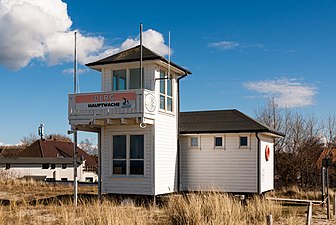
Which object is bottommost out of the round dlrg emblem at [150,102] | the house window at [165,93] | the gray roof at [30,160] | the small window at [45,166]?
the small window at [45,166]

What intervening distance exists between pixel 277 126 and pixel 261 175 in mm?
17268

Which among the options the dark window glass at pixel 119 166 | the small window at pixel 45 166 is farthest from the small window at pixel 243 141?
the small window at pixel 45 166

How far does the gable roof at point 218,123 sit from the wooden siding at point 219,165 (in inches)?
14.3

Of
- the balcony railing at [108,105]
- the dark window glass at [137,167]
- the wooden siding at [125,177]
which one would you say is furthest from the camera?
the dark window glass at [137,167]

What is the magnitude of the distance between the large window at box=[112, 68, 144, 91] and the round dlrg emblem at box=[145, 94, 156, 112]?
1480mm

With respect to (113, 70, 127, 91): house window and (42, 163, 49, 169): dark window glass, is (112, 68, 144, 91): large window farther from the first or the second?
(42, 163, 49, 169): dark window glass

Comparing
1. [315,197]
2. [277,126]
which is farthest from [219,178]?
[277,126]

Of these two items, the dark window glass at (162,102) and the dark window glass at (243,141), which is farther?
the dark window glass at (243,141)

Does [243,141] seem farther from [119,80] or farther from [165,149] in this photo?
[119,80]

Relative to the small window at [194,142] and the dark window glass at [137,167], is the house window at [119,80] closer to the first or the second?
the dark window glass at [137,167]

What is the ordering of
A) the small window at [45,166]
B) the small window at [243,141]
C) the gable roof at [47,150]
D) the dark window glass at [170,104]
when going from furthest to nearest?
the gable roof at [47,150] < the small window at [45,166] < the dark window glass at [170,104] < the small window at [243,141]

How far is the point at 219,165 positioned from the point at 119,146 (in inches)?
197

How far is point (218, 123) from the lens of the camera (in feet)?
76.2

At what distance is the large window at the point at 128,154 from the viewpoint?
20.6m
